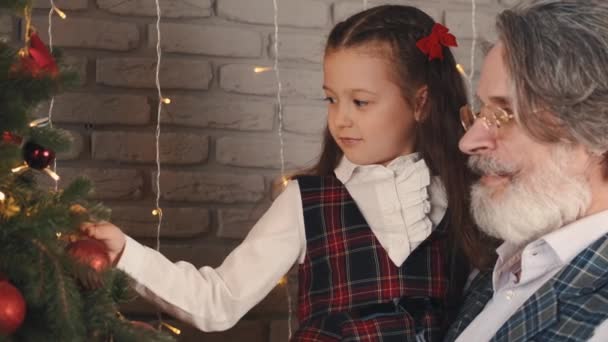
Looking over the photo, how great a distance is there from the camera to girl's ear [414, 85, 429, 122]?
1.63m

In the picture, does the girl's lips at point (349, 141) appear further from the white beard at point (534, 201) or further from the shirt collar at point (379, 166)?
the white beard at point (534, 201)

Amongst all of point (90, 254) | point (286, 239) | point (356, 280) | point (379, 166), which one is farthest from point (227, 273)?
point (90, 254)

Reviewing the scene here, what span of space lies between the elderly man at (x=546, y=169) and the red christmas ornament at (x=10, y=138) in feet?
2.25

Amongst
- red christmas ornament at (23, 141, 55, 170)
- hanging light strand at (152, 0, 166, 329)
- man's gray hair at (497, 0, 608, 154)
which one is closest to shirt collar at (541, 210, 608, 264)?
man's gray hair at (497, 0, 608, 154)

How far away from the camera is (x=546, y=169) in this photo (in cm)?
130

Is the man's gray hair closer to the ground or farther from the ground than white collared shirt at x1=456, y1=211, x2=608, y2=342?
farther from the ground

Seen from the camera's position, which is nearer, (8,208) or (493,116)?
(8,208)

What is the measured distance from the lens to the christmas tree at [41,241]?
0.99 meters

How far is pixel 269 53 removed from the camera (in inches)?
77.3

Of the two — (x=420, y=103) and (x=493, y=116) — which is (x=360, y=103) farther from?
(x=493, y=116)

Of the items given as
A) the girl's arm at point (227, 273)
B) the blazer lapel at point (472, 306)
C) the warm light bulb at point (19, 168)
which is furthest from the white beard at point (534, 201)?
the warm light bulb at point (19, 168)

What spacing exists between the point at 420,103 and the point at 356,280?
364 millimetres

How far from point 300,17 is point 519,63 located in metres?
0.81

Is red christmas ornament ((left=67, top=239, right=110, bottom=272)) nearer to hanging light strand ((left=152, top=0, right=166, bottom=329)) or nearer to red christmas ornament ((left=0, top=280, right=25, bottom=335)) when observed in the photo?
red christmas ornament ((left=0, top=280, right=25, bottom=335))
